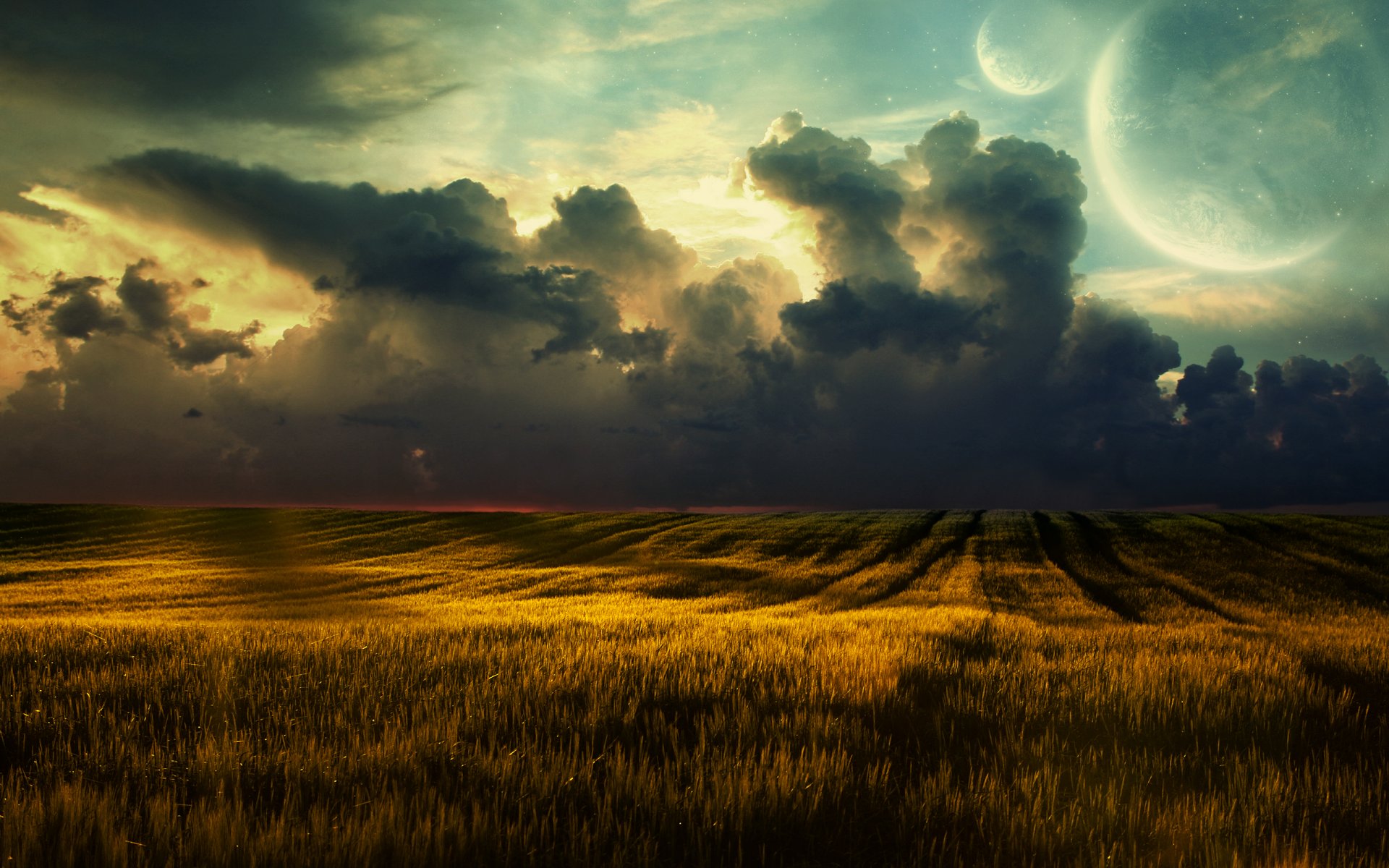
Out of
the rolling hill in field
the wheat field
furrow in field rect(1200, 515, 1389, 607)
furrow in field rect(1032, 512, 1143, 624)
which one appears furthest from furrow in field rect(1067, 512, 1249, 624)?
the wheat field

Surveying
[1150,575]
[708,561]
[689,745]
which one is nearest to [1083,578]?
[1150,575]

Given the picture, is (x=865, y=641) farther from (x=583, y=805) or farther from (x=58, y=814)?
(x=58, y=814)

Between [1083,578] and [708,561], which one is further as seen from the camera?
[708,561]

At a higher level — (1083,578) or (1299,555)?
(1299,555)

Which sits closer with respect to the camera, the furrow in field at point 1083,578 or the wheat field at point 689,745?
the wheat field at point 689,745

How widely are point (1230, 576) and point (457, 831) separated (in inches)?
1364

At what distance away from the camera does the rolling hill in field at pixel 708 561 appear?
82.3ft

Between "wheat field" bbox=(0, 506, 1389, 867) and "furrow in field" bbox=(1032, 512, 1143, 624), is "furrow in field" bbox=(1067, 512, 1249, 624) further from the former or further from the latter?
"wheat field" bbox=(0, 506, 1389, 867)

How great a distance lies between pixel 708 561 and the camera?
3488cm

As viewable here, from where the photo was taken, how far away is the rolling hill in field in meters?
25.1

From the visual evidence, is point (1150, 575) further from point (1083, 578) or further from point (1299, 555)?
point (1299, 555)

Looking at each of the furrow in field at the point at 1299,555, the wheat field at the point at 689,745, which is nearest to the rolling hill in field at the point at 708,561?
→ the furrow in field at the point at 1299,555

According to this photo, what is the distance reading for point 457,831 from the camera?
9.96 feet

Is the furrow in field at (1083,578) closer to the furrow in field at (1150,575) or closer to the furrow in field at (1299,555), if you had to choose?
the furrow in field at (1150,575)
